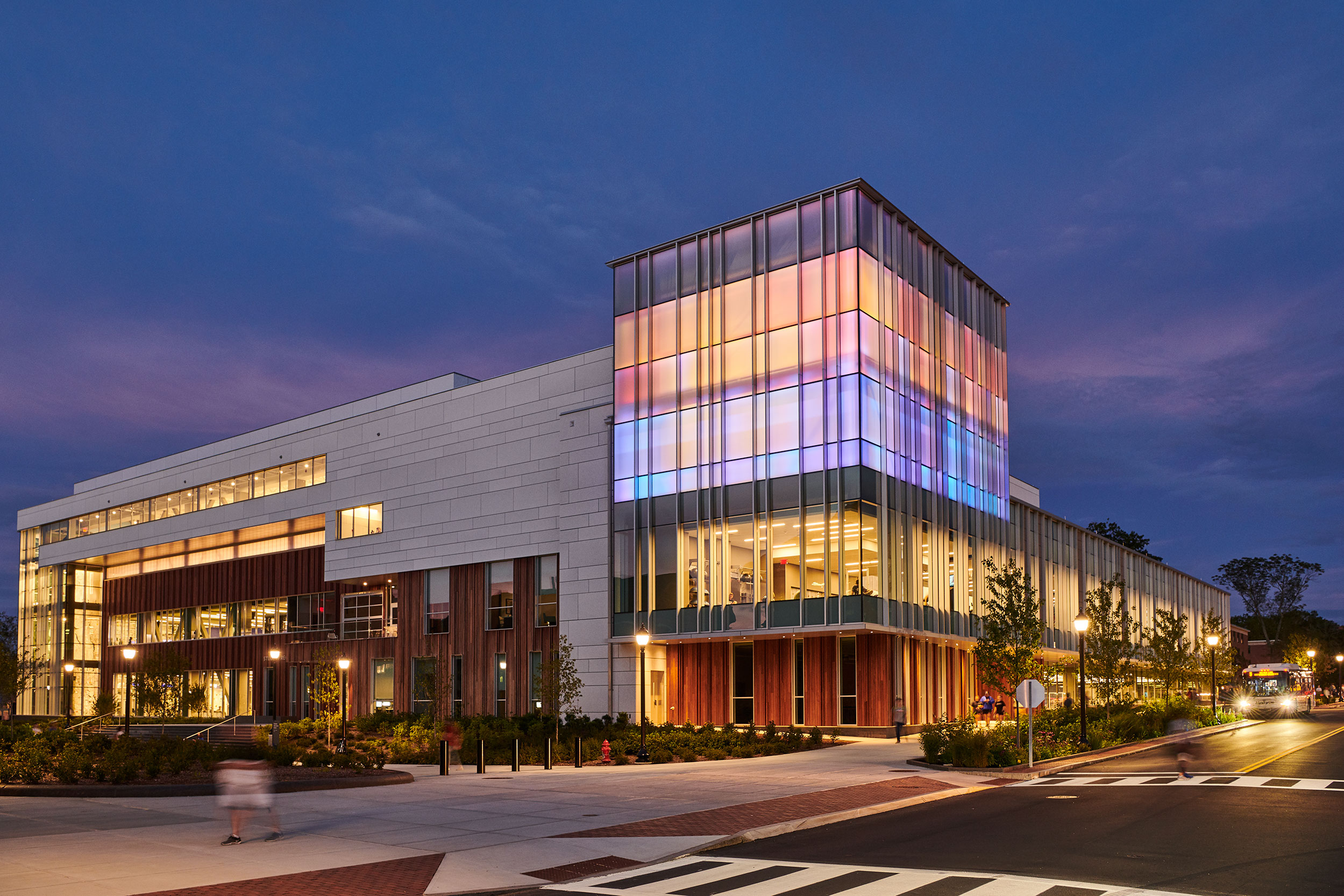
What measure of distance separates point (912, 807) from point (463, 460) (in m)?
38.6

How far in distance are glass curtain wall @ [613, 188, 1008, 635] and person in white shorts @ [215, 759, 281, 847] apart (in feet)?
90.1

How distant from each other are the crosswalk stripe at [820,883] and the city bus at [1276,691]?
57263 mm

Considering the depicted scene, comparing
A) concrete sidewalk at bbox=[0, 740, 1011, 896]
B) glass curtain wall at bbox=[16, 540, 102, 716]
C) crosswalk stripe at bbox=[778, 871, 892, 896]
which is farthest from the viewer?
glass curtain wall at bbox=[16, 540, 102, 716]

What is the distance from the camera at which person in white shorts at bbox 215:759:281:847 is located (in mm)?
16328

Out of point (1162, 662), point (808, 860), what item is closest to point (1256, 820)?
point (808, 860)

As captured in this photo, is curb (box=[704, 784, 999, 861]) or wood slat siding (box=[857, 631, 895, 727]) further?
wood slat siding (box=[857, 631, 895, 727])

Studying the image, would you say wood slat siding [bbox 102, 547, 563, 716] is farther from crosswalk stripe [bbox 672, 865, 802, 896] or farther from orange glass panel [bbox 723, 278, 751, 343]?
crosswalk stripe [bbox 672, 865, 802, 896]

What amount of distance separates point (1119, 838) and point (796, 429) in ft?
92.1

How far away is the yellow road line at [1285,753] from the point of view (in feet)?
87.2

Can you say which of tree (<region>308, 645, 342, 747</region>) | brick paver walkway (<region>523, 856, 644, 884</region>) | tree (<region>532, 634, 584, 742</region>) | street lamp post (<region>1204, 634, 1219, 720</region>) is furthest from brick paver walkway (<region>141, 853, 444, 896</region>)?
street lamp post (<region>1204, 634, 1219, 720</region>)

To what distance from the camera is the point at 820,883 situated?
43.1 feet

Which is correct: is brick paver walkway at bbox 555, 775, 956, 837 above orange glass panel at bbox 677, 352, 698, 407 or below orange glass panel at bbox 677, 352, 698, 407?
below

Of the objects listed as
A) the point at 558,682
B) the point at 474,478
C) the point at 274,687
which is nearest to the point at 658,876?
the point at 558,682

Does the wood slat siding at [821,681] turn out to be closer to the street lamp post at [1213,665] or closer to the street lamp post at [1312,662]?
the street lamp post at [1213,665]
